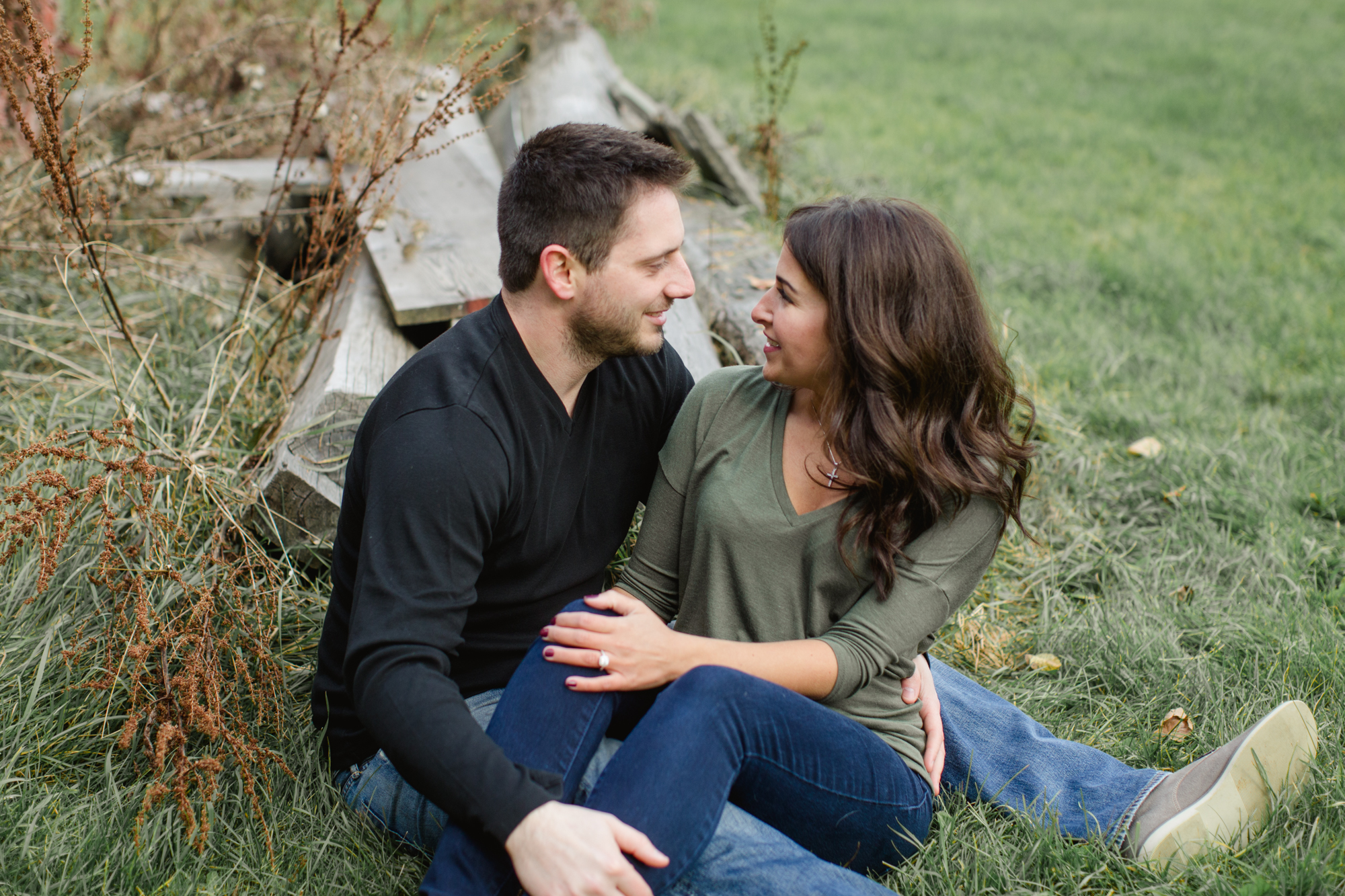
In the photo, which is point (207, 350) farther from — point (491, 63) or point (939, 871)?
point (491, 63)

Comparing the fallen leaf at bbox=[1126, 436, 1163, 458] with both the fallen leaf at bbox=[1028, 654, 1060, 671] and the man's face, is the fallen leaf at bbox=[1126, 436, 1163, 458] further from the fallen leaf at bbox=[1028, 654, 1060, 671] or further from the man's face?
the man's face

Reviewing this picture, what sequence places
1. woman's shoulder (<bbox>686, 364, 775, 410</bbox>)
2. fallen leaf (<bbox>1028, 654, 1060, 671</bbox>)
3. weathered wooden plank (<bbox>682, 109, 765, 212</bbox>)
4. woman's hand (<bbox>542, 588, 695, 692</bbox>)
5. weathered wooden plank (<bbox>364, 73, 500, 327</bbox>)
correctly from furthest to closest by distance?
weathered wooden plank (<bbox>682, 109, 765, 212</bbox>) → weathered wooden plank (<bbox>364, 73, 500, 327</bbox>) → fallen leaf (<bbox>1028, 654, 1060, 671</bbox>) → woman's shoulder (<bbox>686, 364, 775, 410</bbox>) → woman's hand (<bbox>542, 588, 695, 692</bbox>)

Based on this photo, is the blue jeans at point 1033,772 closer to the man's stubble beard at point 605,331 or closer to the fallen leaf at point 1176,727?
the fallen leaf at point 1176,727

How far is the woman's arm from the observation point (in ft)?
6.58

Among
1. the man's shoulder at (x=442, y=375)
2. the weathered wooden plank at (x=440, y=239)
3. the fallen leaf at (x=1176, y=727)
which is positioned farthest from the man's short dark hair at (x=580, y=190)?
the fallen leaf at (x=1176, y=727)

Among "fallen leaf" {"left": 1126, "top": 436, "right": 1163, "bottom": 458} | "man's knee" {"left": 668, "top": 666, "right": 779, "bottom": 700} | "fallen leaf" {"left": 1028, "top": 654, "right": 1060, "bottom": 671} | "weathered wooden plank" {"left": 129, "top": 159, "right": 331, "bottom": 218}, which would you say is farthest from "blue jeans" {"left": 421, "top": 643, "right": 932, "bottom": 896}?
"weathered wooden plank" {"left": 129, "top": 159, "right": 331, "bottom": 218}

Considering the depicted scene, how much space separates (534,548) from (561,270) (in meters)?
0.62

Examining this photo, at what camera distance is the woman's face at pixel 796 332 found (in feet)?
7.17

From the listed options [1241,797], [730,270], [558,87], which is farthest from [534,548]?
[558,87]

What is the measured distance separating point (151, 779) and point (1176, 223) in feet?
22.6

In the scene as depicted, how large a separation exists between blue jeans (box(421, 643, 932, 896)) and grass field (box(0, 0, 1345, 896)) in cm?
20

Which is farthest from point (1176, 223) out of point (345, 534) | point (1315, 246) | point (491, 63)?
point (345, 534)

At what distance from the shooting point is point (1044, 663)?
9.71 feet

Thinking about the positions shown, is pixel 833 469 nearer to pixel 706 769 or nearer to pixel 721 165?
pixel 706 769
